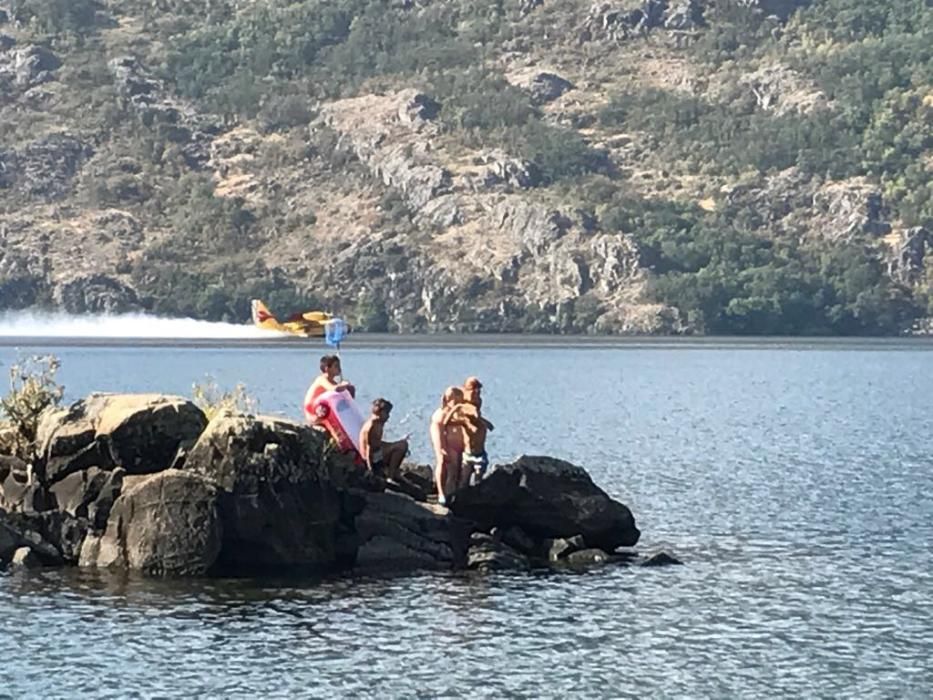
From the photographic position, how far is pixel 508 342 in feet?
563

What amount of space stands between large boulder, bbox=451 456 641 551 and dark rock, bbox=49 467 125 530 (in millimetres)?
5844

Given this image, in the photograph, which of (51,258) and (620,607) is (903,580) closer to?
(620,607)

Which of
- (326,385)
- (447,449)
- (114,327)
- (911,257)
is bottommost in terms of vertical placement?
(447,449)

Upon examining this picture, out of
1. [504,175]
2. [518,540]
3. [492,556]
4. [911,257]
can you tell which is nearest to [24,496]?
[492,556]

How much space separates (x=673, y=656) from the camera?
29.8 m

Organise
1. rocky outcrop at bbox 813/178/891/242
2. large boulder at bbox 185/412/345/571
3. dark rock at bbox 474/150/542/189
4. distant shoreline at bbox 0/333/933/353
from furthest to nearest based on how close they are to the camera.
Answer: dark rock at bbox 474/150/542/189 → rocky outcrop at bbox 813/178/891/242 → distant shoreline at bbox 0/333/933/353 → large boulder at bbox 185/412/345/571

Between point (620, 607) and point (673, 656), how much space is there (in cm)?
330

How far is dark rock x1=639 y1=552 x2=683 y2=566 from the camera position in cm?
3734

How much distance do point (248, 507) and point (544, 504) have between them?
17.8ft

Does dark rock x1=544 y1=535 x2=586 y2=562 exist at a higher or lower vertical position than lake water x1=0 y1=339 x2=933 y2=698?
higher

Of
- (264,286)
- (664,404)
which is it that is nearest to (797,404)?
(664,404)

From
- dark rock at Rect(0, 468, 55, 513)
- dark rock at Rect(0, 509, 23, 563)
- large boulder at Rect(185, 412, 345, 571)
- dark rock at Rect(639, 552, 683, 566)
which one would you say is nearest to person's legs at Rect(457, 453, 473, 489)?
large boulder at Rect(185, 412, 345, 571)

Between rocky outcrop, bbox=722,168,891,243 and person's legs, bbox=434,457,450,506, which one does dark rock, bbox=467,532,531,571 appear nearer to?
person's legs, bbox=434,457,450,506

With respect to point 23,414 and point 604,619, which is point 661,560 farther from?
point 23,414
